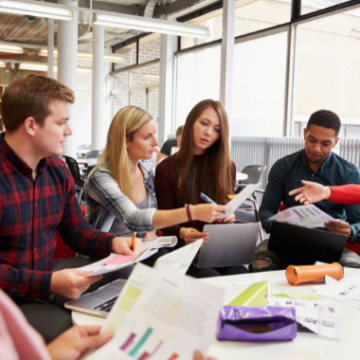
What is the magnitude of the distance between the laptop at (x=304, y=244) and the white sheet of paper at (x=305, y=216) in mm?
122

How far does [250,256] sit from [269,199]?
0.63m

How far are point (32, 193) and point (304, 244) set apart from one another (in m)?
1.23

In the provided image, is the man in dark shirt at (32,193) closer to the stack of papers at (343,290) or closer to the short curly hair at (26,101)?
the short curly hair at (26,101)

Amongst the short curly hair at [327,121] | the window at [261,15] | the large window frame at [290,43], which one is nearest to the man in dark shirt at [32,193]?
the short curly hair at [327,121]

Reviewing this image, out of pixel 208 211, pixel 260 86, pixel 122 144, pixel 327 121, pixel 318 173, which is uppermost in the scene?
pixel 260 86

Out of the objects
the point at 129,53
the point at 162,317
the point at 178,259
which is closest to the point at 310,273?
the point at 178,259

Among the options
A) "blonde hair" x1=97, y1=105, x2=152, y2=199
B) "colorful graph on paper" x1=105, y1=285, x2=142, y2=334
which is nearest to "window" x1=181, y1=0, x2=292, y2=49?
"blonde hair" x1=97, y1=105, x2=152, y2=199

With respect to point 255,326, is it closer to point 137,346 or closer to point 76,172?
point 137,346

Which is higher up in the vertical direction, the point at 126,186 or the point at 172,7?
the point at 172,7

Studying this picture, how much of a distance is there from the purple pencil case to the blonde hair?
112 cm

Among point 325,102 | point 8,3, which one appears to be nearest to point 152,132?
point 8,3

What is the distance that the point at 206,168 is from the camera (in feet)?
8.14

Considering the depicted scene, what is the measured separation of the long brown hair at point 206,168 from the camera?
93.8 inches

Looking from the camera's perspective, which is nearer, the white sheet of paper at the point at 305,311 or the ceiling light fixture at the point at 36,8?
the white sheet of paper at the point at 305,311
